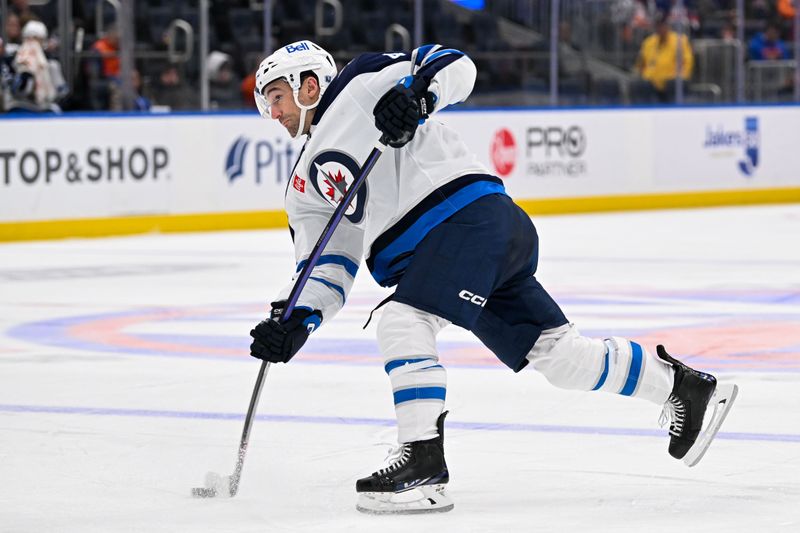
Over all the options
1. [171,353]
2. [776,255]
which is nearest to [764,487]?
[171,353]

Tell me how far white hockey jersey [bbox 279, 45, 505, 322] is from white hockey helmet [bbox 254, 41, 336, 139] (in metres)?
0.03

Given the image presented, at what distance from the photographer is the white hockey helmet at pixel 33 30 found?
1102 cm

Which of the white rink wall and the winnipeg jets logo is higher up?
the winnipeg jets logo

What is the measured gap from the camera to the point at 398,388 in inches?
131

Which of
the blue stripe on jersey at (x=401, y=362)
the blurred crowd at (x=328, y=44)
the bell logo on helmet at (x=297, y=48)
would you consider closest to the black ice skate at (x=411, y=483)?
the blue stripe on jersey at (x=401, y=362)

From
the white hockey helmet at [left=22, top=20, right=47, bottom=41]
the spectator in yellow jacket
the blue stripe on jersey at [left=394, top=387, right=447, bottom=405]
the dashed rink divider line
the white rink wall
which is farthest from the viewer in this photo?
the spectator in yellow jacket

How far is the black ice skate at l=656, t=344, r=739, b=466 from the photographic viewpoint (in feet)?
11.9

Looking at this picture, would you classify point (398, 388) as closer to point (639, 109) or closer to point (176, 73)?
point (176, 73)

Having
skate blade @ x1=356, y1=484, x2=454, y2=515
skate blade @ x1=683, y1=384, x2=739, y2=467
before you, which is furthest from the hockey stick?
skate blade @ x1=683, y1=384, x2=739, y2=467

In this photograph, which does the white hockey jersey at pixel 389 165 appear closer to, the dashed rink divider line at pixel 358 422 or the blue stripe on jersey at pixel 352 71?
the blue stripe on jersey at pixel 352 71

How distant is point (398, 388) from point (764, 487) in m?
0.83

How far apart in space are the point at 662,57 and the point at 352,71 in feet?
36.7

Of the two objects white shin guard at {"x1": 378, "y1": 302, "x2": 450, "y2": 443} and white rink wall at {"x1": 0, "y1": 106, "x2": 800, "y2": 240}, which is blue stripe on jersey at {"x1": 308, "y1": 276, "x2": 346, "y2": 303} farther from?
white rink wall at {"x1": 0, "y1": 106, "x2": 800, "y2": 240}

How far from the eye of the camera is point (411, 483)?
3.32 metres
